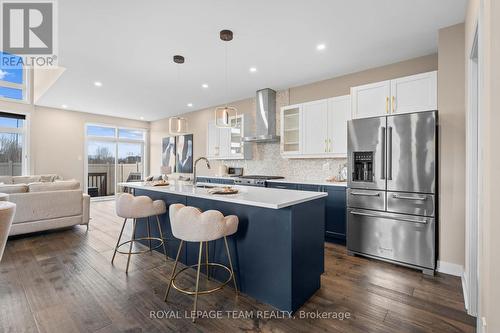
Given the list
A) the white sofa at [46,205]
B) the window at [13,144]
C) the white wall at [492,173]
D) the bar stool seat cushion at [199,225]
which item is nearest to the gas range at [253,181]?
the bar stool seat cushion at [199,225]

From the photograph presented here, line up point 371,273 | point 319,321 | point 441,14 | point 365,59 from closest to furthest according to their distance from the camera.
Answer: point 319,321 → point 441,14 → point 371,273 → point 365,59

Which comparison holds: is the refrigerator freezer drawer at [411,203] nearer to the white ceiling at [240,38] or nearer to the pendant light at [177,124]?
the white ceiling at [240,38]

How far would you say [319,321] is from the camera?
5.92 feet

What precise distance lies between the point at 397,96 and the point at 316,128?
53.6 inches

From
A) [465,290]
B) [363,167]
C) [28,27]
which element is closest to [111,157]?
[28,27]

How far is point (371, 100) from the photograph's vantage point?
3236mm

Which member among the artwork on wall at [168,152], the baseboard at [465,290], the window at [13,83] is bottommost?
the baseboard at [465,290]

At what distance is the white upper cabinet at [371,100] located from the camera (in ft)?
10.2

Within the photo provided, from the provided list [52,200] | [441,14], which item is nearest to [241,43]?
[441,14]

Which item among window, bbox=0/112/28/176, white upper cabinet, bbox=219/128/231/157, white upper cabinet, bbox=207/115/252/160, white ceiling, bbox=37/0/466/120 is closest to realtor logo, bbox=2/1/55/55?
white ceiling, bbox=37/0/466/120

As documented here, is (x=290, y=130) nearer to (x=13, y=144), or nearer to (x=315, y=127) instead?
(x=315, y=127)

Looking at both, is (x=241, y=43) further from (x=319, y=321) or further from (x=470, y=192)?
(x=319, y=321)

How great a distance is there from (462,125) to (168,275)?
3498mm

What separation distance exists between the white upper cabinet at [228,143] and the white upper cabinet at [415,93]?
303 cm
